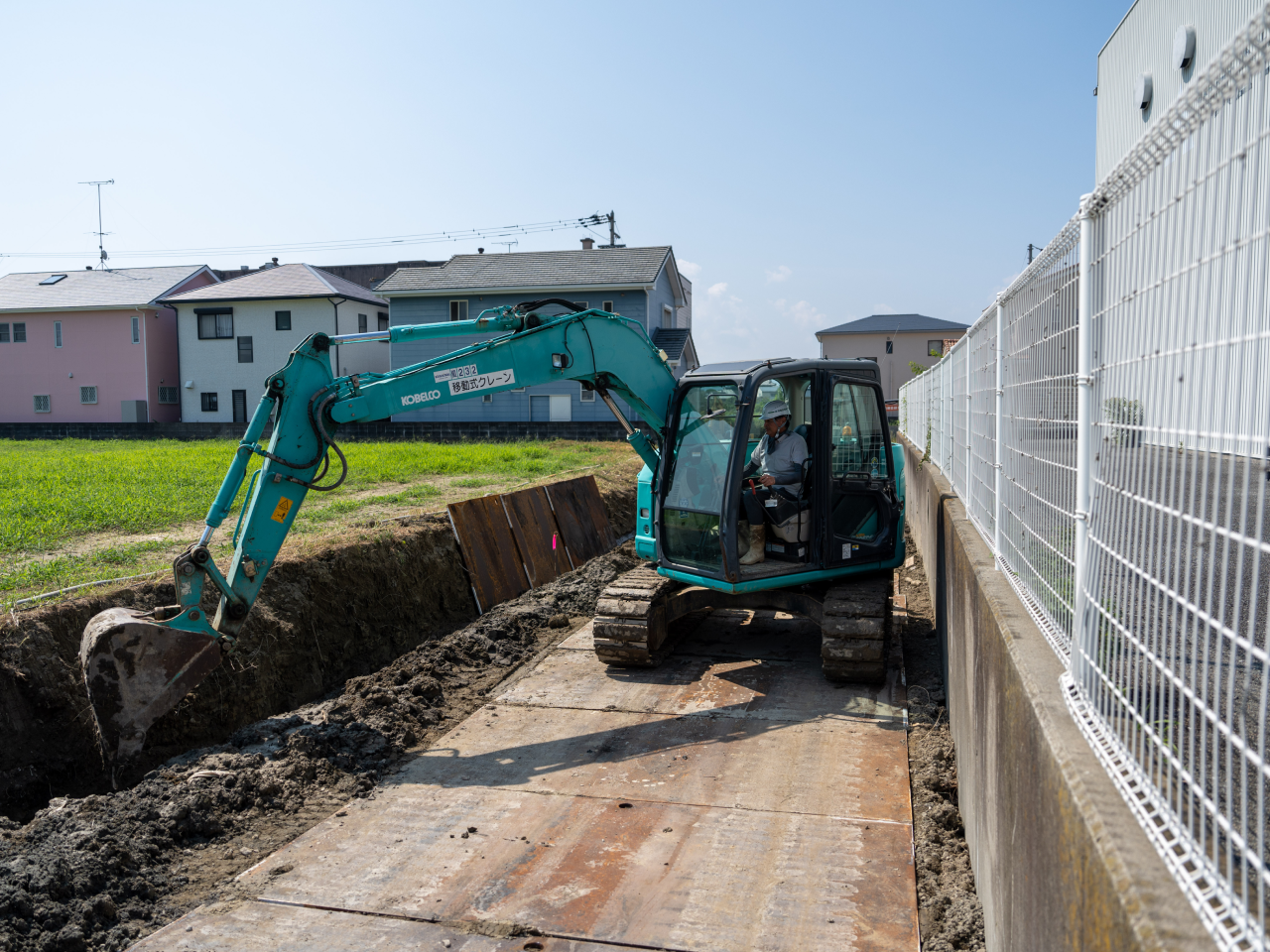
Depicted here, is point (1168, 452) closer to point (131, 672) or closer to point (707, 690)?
point (707, 690)

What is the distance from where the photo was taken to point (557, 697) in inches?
283

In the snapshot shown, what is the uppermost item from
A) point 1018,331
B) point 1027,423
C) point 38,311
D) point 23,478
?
point 38,311

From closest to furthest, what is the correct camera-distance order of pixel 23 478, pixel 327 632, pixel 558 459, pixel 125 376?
1. pixel 327 632
2. pixel 23 478
3. pixel 558 459
4. pixel 125 376

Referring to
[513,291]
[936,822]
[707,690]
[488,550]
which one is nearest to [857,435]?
[707,690]

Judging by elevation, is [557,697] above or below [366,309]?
below

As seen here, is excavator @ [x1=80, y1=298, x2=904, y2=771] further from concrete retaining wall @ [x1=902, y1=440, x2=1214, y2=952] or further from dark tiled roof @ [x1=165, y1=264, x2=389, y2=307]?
dark tiled roof @ [x1=165, y1=264, x2=389, y2=307]

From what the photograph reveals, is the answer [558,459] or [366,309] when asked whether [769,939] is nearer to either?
[558,459]

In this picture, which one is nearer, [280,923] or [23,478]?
[280,923]

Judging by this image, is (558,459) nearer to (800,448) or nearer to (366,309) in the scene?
(800,448)

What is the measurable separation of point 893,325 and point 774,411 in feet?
165

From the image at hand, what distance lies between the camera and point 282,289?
38.7 m

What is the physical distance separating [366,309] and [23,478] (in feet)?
84.7

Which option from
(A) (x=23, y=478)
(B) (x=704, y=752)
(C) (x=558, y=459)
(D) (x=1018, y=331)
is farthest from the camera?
(C) (x=558, y=459)

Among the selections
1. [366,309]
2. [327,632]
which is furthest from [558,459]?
[366,309]
